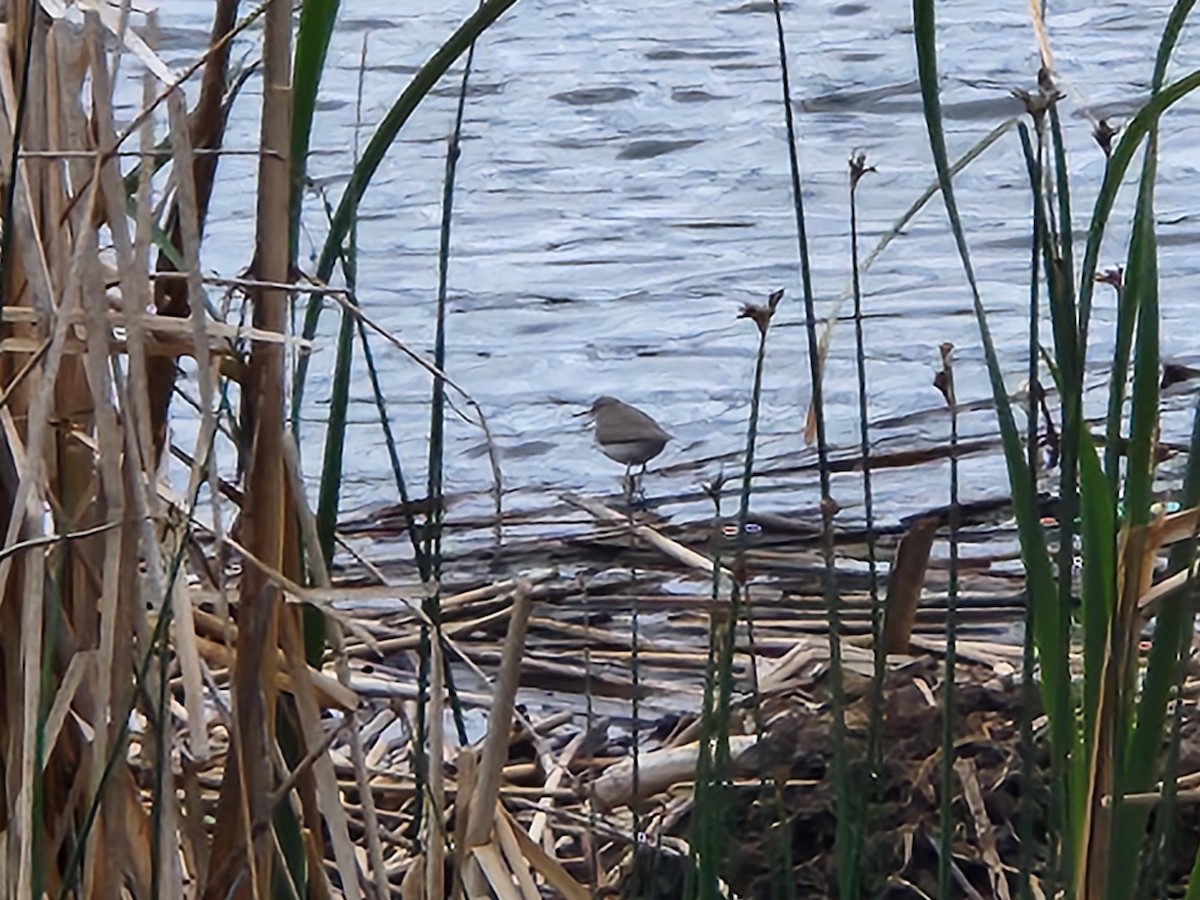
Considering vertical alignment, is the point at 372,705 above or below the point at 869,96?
below

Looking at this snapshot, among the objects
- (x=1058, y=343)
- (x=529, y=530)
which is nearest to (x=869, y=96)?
(x=529, y=530)

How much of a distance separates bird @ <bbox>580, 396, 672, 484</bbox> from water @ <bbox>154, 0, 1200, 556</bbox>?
0.09m

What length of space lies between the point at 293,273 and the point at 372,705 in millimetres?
959

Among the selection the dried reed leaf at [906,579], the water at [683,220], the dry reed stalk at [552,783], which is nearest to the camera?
the dried reed leaf at [906,579]

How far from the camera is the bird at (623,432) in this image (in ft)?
5.58

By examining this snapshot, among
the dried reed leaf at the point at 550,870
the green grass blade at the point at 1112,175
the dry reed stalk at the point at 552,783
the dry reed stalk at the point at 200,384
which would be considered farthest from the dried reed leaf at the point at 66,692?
the dry reed stalk at the point at 552,783

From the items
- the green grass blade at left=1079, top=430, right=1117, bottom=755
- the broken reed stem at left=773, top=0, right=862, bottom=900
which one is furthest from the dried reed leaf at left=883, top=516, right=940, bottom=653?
the green grass blade at left=1079, top=430, right=1117, bottom=755

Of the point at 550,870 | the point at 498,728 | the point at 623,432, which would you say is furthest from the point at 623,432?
the point at 498,728

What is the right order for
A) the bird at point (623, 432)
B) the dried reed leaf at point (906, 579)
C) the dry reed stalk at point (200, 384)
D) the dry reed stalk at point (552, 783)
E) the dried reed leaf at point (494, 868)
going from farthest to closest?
the bird at point (623, 432) → the dry reed stalk at point (552, 783) → the dried reed leaf at point (906, 579) → the dried reed leaf at point (494, 868) → the dry reed stalk at point (200, 384)

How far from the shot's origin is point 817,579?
191 cm

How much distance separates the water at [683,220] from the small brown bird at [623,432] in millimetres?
89

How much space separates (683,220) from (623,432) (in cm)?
87

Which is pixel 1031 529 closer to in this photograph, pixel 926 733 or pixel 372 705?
pixel 926 733

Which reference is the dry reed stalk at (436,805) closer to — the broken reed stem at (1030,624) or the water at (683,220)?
the broken reed stem at (1030,624)
